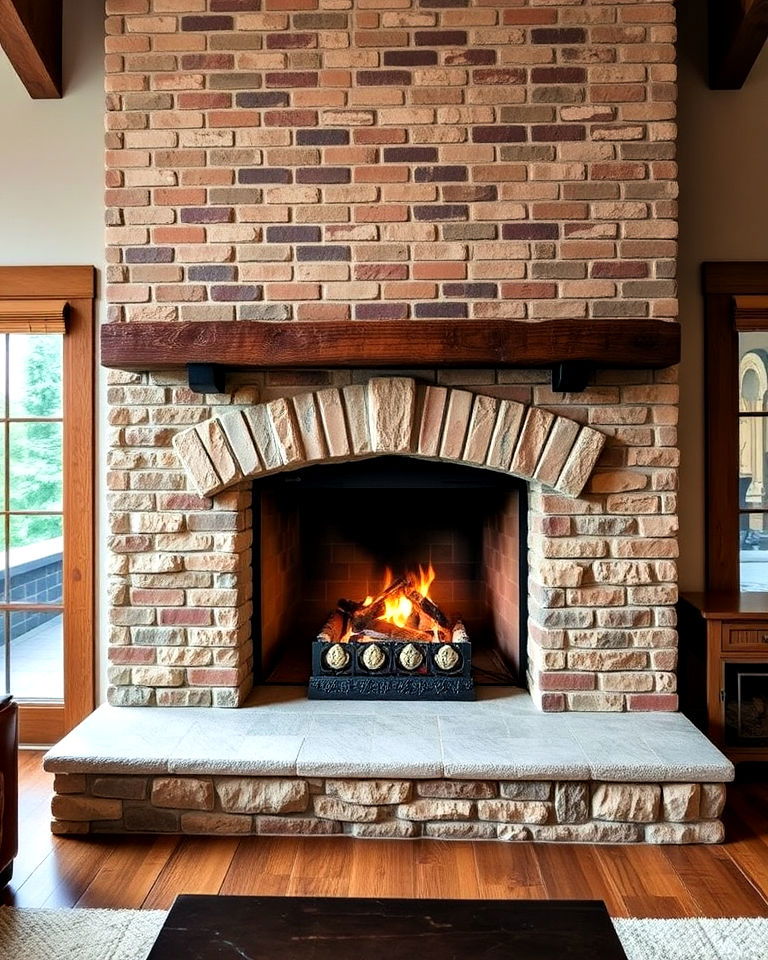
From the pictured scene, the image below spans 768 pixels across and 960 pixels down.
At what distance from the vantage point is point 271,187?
2695mm

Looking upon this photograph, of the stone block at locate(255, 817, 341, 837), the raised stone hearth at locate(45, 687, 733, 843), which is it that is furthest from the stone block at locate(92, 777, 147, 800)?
the stone block at locate(255, 817, 341, 837)

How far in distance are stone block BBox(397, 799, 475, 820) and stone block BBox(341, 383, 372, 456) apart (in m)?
1.16

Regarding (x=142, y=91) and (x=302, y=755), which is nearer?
(x=302, y=755)

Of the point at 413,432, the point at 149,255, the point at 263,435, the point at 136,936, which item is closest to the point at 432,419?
the point at 413,432

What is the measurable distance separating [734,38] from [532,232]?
114 centimetres

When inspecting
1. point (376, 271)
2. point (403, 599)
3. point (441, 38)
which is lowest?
point (403, 599)

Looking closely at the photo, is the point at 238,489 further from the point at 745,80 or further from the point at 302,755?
the point at 745,80

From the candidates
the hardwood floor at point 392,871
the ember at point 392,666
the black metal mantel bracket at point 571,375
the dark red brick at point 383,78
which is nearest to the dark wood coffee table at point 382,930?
the hardwood floor at point 392,871

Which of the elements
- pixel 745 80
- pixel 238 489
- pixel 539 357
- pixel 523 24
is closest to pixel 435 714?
pixel 238 489

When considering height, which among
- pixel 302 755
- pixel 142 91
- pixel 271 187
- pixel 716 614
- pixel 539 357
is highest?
pixel 142 91

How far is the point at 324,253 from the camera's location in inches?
106

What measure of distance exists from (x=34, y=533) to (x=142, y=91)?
70.6 inches

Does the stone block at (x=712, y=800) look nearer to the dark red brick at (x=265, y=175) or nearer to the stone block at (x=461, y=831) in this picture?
the stone block at (x=461, y=831)

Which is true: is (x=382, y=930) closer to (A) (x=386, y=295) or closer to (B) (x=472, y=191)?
(A) (x=386, y=295)
